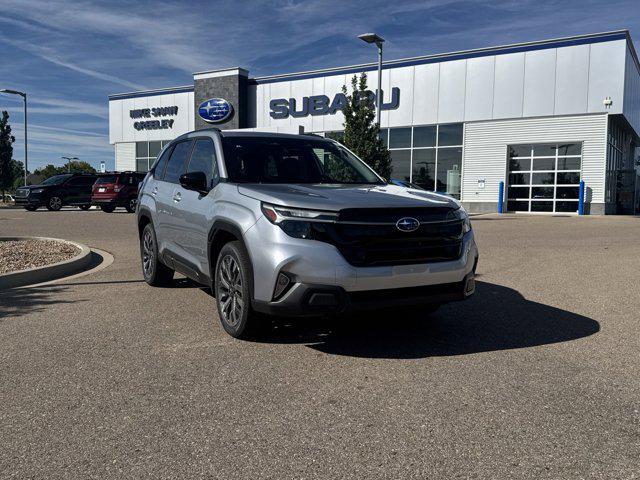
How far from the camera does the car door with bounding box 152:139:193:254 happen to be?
236 inches

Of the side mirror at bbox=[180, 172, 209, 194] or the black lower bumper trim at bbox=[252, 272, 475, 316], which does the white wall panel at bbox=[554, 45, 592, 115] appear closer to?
the side mirror at bbox=[180, 172, 209, 194]

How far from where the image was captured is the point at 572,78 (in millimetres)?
25203

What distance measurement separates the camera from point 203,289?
6867mm

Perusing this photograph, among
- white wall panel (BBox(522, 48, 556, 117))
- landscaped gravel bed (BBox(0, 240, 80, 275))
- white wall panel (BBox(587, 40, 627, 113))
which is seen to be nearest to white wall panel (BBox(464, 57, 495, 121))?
white wall panel (BBox(522, 48, 556, 117))

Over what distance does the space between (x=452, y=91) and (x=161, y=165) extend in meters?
23.6

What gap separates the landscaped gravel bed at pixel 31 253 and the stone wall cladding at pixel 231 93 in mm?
25846

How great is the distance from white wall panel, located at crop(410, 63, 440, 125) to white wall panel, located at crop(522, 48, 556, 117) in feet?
14.2

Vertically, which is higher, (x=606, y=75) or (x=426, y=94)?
(x=606, y=75)

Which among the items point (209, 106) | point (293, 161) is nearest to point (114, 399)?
point (293, 161)

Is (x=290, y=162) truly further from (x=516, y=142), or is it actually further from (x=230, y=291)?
(x=516, y=142)

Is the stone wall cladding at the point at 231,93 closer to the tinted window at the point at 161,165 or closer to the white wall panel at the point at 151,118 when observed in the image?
the white wall panel at the point at 151,118

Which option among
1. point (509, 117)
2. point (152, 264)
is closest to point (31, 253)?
point (152, 264)

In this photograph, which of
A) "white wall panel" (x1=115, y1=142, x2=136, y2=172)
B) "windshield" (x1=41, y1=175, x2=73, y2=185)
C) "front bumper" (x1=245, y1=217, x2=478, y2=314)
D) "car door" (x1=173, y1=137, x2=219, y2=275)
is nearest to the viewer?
"front bumper" (x1=245, y1=217, x2=478, y2=314)

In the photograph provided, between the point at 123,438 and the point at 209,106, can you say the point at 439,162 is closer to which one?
the point at 209,106
